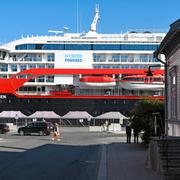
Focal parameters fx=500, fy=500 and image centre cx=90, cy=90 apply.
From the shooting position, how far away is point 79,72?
79750mm

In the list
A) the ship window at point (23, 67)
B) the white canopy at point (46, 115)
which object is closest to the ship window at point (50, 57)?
the ship window at point (23, 67)

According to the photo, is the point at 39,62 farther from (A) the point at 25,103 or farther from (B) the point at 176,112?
(B) the point at 176,112

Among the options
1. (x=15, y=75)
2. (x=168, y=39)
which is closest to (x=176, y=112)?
(x=168, y=39)

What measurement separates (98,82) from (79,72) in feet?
16.1

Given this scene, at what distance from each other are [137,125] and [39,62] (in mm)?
56325

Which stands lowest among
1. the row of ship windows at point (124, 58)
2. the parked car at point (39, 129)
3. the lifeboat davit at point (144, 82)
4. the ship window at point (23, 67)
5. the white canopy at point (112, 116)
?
the parked car at point (39, 129)

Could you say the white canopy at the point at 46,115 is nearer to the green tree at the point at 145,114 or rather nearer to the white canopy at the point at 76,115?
the white canopy at the point at 76,115

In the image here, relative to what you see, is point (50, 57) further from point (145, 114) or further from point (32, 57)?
point (145, 114)

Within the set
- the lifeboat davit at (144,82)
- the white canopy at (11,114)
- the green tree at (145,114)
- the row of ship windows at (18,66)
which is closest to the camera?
the green tree at (145,114)

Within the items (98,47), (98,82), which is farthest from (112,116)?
(98,47)

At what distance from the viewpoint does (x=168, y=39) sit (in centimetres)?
1997

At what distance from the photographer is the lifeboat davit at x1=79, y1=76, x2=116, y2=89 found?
75.8 metres

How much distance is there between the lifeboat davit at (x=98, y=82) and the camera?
249 ft

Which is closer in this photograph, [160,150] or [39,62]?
[160,150]
